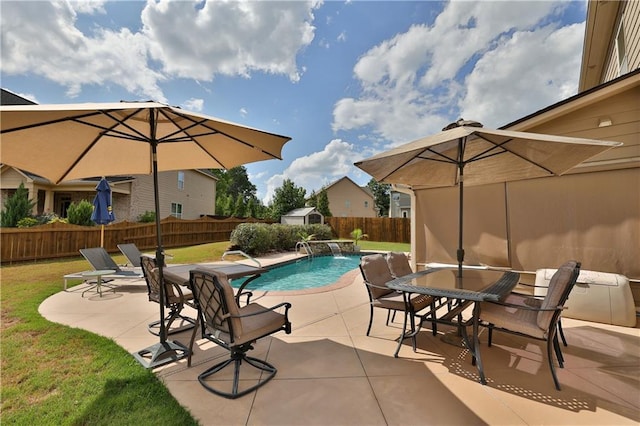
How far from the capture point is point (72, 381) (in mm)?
2613

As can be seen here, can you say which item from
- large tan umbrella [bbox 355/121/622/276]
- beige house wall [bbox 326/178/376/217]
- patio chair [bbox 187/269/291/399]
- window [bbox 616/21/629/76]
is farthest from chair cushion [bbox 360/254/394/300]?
beige house wall [bbox 326/178/376/217]

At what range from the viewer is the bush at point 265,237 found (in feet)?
41.1

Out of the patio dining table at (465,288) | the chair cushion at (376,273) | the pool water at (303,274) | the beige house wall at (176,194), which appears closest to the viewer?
the patio dining table at (465,288)

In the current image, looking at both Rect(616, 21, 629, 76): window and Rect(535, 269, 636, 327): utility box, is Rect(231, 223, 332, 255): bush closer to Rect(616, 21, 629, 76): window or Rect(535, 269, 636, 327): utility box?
Rect(535, 269, 636, 327): utility box

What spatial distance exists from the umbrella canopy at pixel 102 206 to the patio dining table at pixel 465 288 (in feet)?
28.2

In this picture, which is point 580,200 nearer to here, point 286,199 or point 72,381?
point 72,381

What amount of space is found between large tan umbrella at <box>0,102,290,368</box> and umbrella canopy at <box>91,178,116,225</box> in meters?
4.92

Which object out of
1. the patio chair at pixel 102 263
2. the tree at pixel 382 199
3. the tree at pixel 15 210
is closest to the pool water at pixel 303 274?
the patio chair at pixel 102 263

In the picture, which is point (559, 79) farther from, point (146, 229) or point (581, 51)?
point (146, 229)

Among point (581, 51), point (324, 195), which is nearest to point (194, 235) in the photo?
point (324, 195)

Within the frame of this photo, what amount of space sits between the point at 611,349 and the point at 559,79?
850cm

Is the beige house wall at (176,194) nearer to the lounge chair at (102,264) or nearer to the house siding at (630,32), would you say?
the lounge chair at (102,264)

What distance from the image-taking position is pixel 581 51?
800 centimetres

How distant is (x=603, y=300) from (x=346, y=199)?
94.7ft
